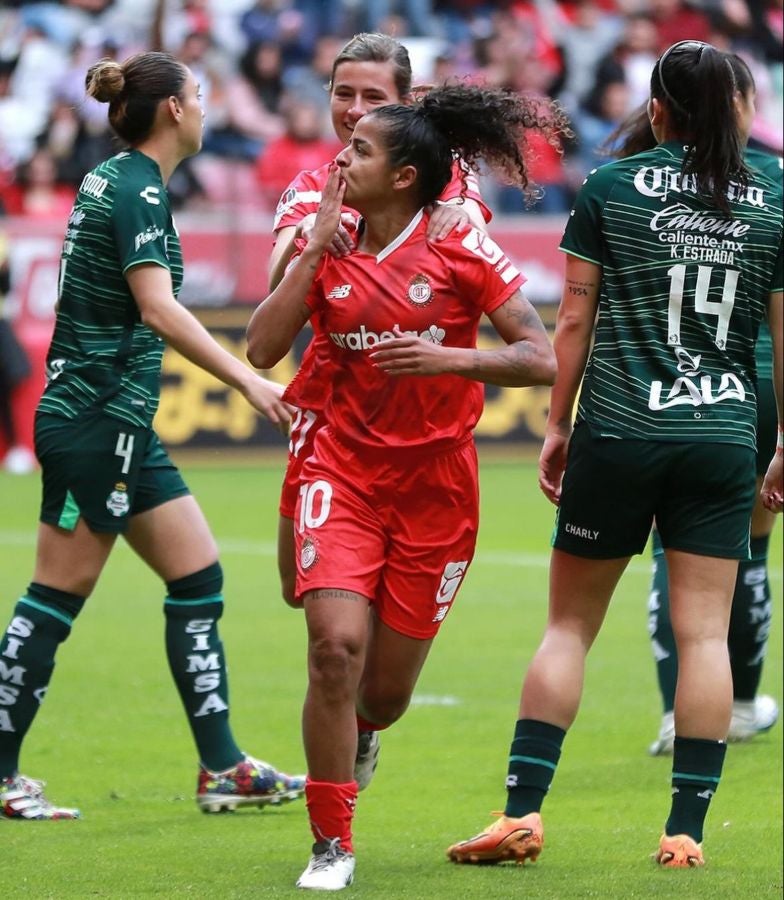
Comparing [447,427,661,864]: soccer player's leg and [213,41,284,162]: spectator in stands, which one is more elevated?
[213,41,284,162]: spectator in stands

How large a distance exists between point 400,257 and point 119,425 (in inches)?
49.0

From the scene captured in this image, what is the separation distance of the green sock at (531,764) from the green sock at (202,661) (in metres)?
1.26

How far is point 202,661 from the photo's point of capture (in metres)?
5.81

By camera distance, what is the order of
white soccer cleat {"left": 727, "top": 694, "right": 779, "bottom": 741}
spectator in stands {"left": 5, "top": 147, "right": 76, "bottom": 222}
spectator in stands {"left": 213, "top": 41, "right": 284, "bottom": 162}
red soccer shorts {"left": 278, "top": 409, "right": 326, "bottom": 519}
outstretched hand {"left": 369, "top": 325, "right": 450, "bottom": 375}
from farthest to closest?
spectator in stands {"left": 213, "top": 41, "right": 284, "bottom": 162} < spectator in stands {"left": 5, "top": 147, "right": 76, "bottom": 222} < white soccer cleat {"left": 727, "top": 694, "right": 779, "bottom": 741} < red soccer shorts {"left": 278, "top": 409, "right": 326, "bottom": 519} < outstretched hand {"left": 369, "top": 325, "right": 450, "bottom": 375}

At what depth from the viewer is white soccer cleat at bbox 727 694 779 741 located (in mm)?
6812

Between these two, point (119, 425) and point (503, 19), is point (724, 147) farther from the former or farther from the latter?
point (503, 19)

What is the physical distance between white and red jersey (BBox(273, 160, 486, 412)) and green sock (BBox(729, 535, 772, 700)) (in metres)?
2.20

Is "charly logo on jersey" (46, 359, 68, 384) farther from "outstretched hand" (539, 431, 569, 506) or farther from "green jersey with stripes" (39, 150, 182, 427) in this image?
"outstretched hand" (539, 431, 569, 506)

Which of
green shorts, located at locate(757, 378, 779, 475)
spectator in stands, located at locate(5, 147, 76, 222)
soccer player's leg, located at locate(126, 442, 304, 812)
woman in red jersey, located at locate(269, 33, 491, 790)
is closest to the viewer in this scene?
woman in red jersey, located at locate(269, 33, 491, 790)

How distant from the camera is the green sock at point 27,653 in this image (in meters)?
5.52

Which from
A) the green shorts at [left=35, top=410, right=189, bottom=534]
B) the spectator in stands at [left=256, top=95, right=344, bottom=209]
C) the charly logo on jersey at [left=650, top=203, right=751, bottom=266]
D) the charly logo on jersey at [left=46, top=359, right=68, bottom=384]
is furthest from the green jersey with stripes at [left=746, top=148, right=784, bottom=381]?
the spectator in stands at [left=256, top=95, right=344, bottom=209]

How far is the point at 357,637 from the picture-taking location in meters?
4.60

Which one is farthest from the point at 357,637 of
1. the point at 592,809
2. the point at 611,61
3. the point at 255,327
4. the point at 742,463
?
the point at 611,61

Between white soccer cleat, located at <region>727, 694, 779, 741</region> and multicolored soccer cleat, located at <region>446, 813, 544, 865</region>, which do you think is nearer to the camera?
multicolored soccer cleat, located at <region>446, 813, 544, 865</region>
